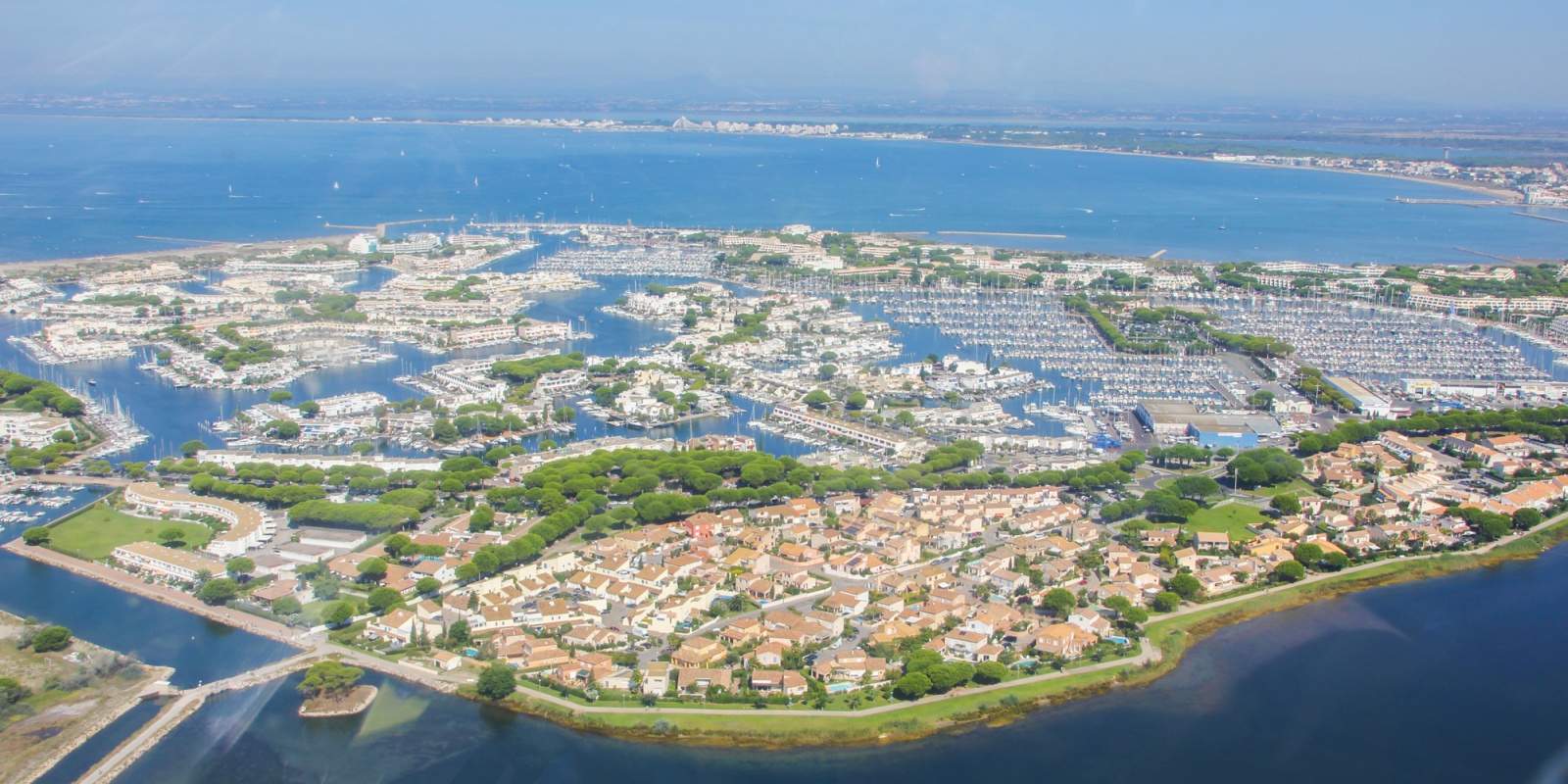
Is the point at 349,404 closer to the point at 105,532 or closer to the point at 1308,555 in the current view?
the point at 105,532

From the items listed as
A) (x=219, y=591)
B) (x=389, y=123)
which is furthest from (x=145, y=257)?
(x=389, y=123)

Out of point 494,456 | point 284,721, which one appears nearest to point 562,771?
point 284,721

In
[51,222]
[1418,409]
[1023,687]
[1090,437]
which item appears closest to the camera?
[1023,687]

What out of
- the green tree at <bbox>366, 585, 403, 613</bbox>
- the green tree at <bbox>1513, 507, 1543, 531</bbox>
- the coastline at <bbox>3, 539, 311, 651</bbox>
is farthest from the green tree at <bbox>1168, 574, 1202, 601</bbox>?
the coastline at <bbox>3, 539, 311, 651</bbox>

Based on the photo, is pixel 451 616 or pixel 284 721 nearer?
pixel 284 721

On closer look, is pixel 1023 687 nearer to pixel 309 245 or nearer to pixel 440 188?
pixel 309 245

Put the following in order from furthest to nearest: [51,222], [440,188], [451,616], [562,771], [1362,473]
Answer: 1. [440,188]
2. [51,222]
3. [1362,473]
4. [451,616]
5. [562,771]
